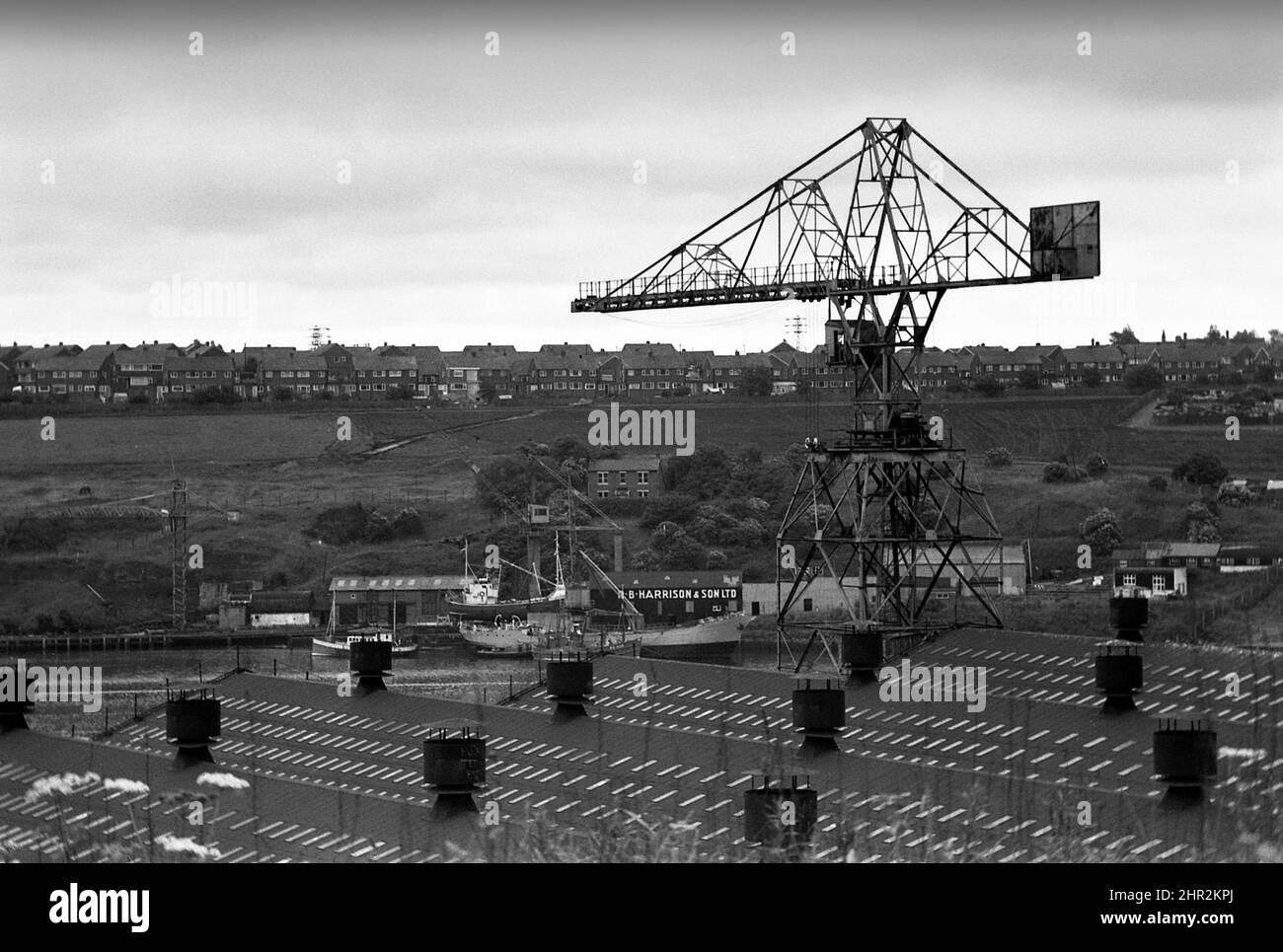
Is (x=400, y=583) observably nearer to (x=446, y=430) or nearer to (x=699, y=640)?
(x=699, y=640)

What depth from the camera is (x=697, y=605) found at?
125188 mm

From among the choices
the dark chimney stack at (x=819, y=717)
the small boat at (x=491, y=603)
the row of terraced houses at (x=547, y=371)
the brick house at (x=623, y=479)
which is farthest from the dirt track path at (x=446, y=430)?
the dark chimney stack at (x=819, y=717)

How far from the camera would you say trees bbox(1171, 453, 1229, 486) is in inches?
5325

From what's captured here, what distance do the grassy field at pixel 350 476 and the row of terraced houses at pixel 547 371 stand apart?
13708 millimetres

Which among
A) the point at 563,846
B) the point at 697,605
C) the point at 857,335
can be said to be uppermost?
the point at 857,335

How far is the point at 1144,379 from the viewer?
173875mm

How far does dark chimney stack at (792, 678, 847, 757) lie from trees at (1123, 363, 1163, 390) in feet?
439

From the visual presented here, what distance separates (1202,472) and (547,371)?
75.4 meters

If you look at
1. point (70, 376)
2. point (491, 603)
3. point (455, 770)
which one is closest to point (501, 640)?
point (491, 603)

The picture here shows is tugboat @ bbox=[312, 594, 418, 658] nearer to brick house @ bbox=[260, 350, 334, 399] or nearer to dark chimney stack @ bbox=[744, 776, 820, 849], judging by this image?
brick house @ bbox=[260, 350, 334, 399]
